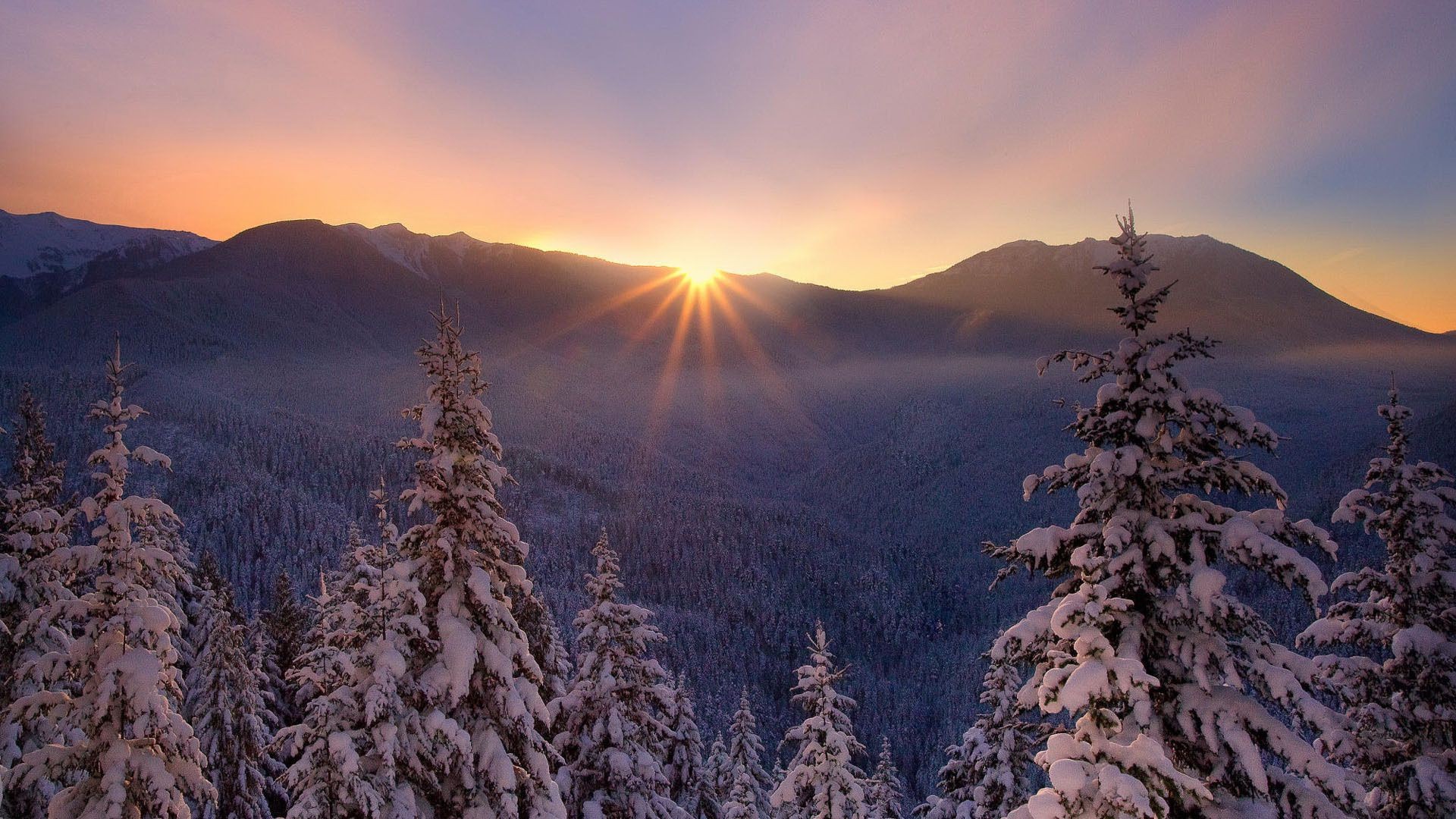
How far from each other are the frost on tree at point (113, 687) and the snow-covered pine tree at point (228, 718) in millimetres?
16206

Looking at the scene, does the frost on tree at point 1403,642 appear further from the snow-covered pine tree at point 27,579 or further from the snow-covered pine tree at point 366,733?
the snow-covered pine tree at point 27,579

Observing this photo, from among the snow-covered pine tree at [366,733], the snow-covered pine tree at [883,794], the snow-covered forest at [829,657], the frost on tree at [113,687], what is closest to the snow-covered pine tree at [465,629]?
the snow-covered forest at [829,657]

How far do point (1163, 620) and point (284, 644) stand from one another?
41.9 m

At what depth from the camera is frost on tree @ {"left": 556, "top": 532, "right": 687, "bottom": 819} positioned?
14.9 meters

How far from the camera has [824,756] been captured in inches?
719

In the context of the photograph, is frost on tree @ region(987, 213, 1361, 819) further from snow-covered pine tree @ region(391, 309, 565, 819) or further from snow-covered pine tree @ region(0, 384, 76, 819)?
snow-covered pine tree @ region(0, 384, 76, 819)

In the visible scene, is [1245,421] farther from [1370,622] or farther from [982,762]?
[982,762]

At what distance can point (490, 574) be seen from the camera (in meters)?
11.4

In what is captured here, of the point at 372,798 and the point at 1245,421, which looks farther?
the point at 372,798

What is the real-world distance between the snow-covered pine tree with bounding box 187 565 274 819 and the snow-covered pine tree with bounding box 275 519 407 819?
60.2 feet

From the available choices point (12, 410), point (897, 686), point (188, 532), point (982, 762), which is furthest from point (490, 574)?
point (12, 410)

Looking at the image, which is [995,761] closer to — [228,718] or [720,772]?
[720,772]

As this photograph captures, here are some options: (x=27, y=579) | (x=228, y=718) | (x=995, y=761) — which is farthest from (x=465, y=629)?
(x=228, y=718)

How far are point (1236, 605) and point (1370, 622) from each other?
328 inches
